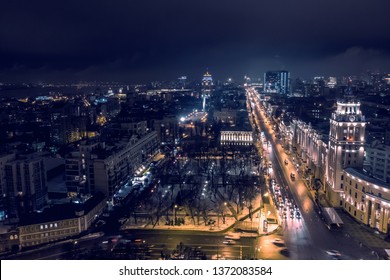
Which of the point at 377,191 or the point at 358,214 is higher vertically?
the point at 377,191

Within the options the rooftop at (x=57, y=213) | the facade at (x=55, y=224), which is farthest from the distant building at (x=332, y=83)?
the facade at (x=55, y=224)

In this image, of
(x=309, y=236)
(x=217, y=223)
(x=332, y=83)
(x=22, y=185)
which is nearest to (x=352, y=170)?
(x=309, y=236)

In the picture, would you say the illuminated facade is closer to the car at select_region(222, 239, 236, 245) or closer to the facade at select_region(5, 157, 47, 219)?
the facade at select_region(5, 157, 47, 219)

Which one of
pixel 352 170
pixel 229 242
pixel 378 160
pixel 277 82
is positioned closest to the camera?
pixel 229 242

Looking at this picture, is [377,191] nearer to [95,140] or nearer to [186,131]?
[95,140]

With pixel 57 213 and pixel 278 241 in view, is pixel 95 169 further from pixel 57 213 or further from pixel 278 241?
pixel 278 241

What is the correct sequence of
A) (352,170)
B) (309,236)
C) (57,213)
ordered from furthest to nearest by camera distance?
(352,170) → (57,213) → (309,236)
